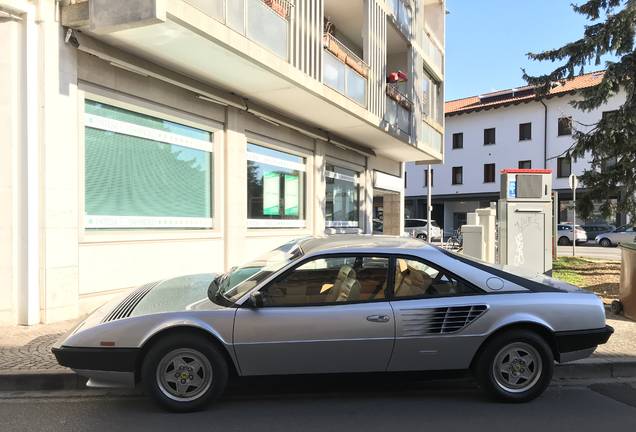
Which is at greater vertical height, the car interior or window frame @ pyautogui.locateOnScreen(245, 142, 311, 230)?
window frame @ pyautogui.locateOnScreen(245, 142, 311, 230)

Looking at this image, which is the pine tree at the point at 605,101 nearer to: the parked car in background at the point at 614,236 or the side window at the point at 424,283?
the side window at the point at 424,283

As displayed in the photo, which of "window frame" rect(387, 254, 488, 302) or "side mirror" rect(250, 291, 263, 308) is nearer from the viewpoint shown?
"side mirror" rect(250, 291, 263, 308)

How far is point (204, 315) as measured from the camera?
4.09m

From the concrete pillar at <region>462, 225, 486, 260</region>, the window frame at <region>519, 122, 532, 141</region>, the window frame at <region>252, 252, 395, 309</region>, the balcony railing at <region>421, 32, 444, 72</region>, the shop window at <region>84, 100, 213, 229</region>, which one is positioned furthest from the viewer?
the window frame at <region>519, 122, 532, 141</region>

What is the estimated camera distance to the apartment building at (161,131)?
6.60 meters

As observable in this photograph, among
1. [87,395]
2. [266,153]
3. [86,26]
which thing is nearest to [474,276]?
[87,395]

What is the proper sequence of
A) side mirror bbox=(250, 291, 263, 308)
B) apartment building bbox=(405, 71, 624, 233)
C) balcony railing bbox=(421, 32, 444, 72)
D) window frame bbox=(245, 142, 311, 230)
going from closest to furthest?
1. side mirror bbox=(250, 291, 263, 308)
2. window frame bbox=(245, 142, 311, 230)
3. balcony railing bbox=(421, 32, 444, 72)
4. apartment building bbox=(405, 71, 624, 233)

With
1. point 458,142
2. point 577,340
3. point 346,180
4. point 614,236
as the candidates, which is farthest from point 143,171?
point 458,142

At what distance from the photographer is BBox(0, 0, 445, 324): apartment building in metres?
6.60

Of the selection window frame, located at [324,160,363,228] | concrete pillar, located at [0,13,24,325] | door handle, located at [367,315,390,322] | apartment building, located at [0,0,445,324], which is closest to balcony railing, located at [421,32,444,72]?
apartment building, located at [0,0,445,324]

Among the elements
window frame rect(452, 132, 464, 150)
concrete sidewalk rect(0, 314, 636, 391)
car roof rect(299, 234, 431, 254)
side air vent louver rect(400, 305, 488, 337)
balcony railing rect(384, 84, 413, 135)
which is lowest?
concrete sidewalk rect(0, 314, 636, 391)

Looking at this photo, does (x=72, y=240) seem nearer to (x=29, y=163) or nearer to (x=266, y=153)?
(x=29, y=163)

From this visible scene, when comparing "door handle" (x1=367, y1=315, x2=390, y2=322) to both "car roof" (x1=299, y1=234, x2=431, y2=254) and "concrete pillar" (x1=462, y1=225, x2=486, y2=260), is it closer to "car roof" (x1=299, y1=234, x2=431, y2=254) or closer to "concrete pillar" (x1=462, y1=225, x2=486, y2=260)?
"car roof" (x1=299, y1=234, x2=431, y2=254)

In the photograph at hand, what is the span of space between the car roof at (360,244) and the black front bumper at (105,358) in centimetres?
165
